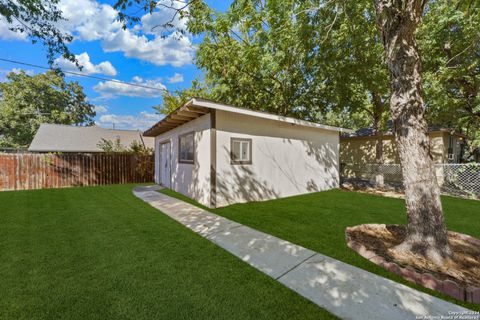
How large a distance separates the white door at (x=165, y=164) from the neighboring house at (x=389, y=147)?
11.9 metres

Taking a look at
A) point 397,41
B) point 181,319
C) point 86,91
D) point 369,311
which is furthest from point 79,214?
point 86,91

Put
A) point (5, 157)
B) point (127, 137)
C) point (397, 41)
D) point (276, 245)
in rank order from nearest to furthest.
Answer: point (397, 41) → point (276, 245) → point (5, 157) → point (127, 137)

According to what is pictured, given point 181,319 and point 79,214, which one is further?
point 79,214

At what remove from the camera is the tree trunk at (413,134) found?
2988 mm

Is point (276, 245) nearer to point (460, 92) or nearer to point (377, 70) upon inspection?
point (377, 70)

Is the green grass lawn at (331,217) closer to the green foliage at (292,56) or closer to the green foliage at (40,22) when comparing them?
the green foliage at (292,56)

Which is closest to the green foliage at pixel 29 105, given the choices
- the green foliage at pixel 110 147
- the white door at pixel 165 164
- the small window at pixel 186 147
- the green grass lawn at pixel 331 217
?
the green foliage at pixel 110 147

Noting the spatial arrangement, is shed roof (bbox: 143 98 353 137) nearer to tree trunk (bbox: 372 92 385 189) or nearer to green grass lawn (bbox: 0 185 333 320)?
green grass lawn (bbox: 0 185 333 320)

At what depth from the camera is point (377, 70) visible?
9195mm

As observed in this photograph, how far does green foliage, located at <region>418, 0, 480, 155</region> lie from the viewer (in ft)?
23.0

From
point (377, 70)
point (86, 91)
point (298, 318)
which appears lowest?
point (298, 318)

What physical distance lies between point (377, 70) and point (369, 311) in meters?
10.1

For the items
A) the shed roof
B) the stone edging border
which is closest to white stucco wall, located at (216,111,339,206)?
the shed roof

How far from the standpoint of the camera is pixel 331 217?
5.12 m
